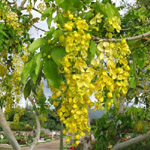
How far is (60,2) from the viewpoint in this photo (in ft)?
3.27

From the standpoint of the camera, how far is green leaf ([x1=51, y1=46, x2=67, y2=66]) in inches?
37.0

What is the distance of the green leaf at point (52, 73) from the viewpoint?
3.05ft

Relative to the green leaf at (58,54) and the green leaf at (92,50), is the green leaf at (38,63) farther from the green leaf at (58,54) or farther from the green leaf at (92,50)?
the green leaf at (92,50)

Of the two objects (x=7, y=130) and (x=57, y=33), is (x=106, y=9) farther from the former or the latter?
(x=7, y=130)

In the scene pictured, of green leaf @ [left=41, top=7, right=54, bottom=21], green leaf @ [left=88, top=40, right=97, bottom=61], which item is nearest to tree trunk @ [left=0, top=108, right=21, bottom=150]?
green leaf @ [left=41, top=7, right=54, bottom=21]

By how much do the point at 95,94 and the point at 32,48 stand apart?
0.30 meters

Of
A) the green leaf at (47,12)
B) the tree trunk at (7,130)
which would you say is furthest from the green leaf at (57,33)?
the tree trunk at (7,130)

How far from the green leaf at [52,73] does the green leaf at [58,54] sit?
0.10 ft

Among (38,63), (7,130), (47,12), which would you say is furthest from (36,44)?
(7,130)

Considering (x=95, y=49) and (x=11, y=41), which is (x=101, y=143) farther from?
(x=95, y=49)

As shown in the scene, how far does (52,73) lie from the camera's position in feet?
3.09

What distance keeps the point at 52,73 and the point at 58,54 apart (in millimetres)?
76

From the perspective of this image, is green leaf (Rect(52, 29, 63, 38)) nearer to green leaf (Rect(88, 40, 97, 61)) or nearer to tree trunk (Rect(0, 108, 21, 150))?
green leaf (Rect(88, 40, 97, 61))

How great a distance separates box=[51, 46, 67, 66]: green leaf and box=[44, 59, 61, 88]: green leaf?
0.10 feet
